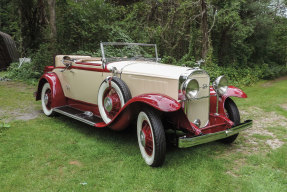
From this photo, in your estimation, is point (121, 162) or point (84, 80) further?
point (84, 80)

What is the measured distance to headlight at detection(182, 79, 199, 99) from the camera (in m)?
3.04

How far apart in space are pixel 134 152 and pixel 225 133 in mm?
1272

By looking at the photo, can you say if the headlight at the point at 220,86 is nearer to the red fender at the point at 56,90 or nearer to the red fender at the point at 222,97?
the red fender at the point at 222,97

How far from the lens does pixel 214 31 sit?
37.7ft

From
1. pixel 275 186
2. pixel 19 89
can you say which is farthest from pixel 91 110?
pixel 19 89

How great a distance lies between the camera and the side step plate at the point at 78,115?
3986 millimetres

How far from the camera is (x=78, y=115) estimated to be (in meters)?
4.36

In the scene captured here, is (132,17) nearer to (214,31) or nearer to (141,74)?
(214,31)

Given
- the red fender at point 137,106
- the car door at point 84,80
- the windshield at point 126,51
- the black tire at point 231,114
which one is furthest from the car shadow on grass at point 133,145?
the windshield at point 126,51

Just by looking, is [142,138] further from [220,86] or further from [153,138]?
[220,86]

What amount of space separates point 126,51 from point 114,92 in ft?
3.76

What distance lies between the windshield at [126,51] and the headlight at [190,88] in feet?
5.35

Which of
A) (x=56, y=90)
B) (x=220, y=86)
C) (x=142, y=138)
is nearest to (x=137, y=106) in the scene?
(x=142, y=138)

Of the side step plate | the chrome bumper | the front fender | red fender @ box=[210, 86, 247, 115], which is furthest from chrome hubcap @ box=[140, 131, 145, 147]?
the front fender
